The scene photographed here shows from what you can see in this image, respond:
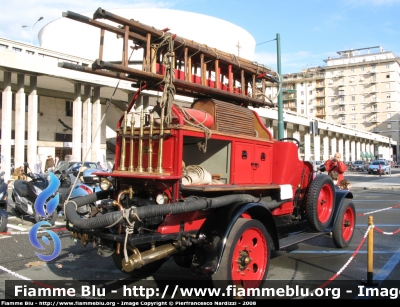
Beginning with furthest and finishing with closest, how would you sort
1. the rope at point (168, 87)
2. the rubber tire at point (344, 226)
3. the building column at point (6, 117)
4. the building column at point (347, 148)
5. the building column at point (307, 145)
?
the building column at point (347, 148) < the building column at point (307, 145) < the building column at point (6, 117) < the rubber tire at point (344, 226) < the rope at point (168, 87)

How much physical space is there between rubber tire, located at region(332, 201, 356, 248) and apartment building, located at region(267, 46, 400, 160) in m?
96.6

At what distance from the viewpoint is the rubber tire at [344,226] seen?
6711 mm

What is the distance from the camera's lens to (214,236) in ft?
13.9

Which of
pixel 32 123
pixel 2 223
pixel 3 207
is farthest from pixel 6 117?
pixel 2 223

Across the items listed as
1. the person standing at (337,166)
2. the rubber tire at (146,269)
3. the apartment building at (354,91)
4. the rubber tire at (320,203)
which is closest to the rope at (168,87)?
the rubber tire at (146,269)

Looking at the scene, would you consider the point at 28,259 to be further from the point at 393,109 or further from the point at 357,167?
the point at 393,109

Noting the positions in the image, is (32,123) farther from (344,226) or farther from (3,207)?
(344,226)

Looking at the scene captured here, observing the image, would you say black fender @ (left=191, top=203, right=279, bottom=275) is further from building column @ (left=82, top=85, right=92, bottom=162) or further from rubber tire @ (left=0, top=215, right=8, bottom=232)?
building column @ (left=82, top=85, right=92, bottom=162)

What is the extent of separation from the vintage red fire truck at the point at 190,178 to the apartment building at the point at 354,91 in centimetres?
9858

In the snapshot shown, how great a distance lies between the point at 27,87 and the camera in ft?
98.9

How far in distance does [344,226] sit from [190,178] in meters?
3.79

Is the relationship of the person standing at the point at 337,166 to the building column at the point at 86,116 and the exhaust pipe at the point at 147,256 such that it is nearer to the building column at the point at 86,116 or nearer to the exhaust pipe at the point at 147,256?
the exhaust pipe at the point at 147,256

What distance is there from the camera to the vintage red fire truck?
162 inches

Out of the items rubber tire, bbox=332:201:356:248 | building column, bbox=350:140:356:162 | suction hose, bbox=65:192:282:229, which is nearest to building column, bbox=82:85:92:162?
rubber tire, bbox=332:201:356:248
